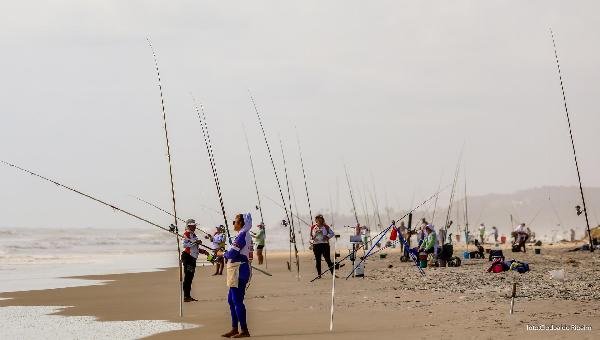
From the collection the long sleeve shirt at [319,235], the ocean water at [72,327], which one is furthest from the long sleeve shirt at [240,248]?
the long sleeve shirt at [319,235]

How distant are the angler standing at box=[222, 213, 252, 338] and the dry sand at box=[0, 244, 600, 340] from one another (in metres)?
0.34

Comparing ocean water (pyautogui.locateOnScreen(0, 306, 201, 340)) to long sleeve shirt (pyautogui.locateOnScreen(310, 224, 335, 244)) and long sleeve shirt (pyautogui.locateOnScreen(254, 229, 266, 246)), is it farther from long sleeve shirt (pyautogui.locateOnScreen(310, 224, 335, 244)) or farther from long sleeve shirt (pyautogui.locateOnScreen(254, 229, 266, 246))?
long sleeve shirt (pyautogui.locateOnScreen(254, 229, 266, 246))

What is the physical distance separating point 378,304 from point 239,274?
11.7 feet

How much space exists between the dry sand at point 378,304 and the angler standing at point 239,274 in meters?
0.34

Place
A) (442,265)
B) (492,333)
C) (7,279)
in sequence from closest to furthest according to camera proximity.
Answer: (492,333), (442,265), (7,279)

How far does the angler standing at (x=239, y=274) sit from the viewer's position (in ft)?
32.8

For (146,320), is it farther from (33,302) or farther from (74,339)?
(33,302)

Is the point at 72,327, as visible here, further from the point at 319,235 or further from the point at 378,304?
the point at 319,235

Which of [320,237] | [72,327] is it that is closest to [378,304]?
[72,327]

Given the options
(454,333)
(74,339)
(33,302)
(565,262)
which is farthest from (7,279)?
(454,333)

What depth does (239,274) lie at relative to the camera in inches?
396

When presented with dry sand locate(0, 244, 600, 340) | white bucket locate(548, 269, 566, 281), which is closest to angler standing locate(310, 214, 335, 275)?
dry sand locate(0, 244, 600, 340)

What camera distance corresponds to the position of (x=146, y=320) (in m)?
12.3

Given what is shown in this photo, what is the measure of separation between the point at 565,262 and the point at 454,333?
13.8 metres
